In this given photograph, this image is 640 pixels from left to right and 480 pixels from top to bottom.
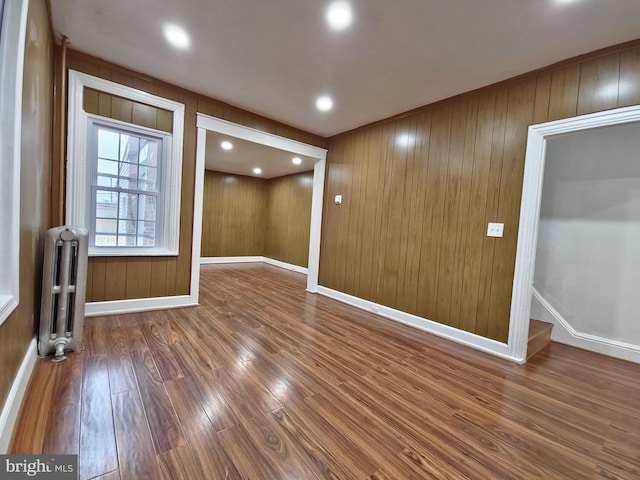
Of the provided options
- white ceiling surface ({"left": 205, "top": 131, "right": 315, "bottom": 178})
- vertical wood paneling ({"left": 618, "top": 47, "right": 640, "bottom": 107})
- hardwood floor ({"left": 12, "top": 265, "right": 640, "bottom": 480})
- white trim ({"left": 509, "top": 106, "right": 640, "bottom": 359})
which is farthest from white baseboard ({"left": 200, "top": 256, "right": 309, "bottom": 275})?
vertical wood paneling ({"left": 618, "top": 47, "right": 640, "bottom": 107})

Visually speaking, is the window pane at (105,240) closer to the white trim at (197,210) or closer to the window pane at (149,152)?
the white trim at (197,210)

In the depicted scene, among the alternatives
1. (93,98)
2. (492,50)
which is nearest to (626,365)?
(492,50)

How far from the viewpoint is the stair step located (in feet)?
8.71

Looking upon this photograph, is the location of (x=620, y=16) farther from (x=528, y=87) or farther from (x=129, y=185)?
(x=129, y=185)

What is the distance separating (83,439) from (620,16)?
398 centimetres

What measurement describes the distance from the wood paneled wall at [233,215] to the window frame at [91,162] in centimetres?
365

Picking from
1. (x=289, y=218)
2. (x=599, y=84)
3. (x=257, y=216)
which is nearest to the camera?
(x=599, y=84)

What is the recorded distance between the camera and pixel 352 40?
86.3 inches

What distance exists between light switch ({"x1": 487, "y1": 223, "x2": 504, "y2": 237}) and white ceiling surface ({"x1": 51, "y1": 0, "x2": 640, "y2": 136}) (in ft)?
4.56

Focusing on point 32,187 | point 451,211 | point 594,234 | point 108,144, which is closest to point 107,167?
point 108,144

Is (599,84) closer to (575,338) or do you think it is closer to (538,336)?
(538,336)

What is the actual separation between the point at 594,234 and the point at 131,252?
5176mm

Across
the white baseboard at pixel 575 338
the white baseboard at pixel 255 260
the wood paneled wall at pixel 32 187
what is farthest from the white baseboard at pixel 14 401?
the white baseboard at pixel 255 260

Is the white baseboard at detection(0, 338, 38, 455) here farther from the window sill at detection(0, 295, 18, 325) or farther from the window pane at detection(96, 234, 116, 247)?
the window pane at detection(96, 234, 116, 247)
